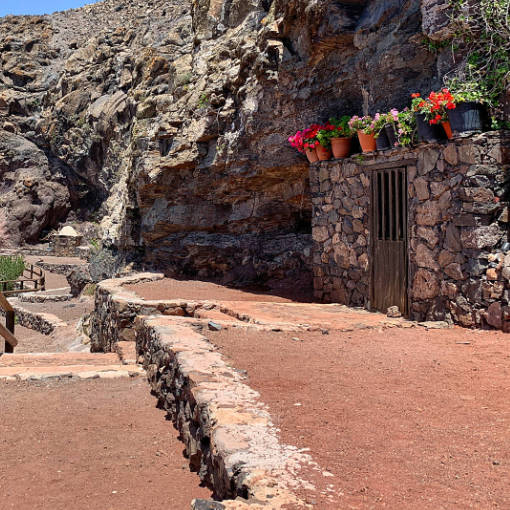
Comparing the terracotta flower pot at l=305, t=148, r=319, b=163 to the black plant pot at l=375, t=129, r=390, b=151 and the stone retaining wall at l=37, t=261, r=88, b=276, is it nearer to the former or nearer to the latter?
the black plant pot at l=375, t=129, r=390, b=151

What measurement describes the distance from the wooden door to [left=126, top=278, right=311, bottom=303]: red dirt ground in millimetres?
2243

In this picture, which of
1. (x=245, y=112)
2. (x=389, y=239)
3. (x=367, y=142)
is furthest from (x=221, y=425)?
(x=245, y=112)

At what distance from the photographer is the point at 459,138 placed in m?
6.30

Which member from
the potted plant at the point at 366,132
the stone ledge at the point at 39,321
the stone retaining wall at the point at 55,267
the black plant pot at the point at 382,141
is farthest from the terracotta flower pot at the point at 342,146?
the stone retaining wall at the point at 55,267

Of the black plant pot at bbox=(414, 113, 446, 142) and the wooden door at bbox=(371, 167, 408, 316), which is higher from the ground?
the black plant pot at bbox=(414, 113, 446, 142)

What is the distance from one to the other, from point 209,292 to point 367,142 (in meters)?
4.50

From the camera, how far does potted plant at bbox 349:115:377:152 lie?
7.65 metres

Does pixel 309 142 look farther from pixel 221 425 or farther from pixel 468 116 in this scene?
pixel 221 425

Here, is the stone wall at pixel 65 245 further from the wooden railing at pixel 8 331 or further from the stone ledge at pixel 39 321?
the wooden railing at pixel 8 331

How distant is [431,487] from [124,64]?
28.9 metres

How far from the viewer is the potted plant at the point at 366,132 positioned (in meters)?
7.65

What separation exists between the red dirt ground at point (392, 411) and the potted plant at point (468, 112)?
244 centimetres

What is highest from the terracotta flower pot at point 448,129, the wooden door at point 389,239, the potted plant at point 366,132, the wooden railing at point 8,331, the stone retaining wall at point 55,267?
the potted plant at point 366,132

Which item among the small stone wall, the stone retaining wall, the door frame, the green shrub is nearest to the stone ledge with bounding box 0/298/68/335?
the green shrub
